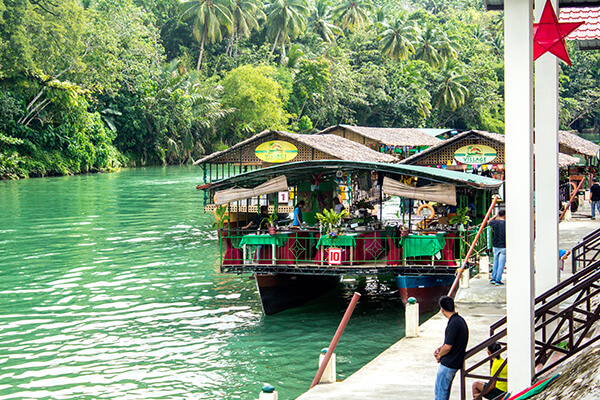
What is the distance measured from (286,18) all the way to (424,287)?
63547 mm

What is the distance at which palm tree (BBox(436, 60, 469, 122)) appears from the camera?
3140 inches

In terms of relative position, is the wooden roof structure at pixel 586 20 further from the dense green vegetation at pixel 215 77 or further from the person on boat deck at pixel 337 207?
the dense green vegetation at pixel 215 77

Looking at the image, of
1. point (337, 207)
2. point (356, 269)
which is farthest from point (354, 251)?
point (337, 207)

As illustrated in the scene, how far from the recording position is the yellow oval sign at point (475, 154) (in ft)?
83.1

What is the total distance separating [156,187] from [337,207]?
32.5 metres

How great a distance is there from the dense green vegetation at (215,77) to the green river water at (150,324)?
1027 inches

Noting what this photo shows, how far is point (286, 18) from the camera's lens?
251 ft

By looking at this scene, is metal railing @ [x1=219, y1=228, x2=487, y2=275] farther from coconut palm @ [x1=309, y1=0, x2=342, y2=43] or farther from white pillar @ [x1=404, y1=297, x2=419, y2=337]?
coconut palm @ [x1=309, y1=0, x2=342, y2=43]

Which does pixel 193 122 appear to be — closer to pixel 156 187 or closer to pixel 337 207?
pixel 156 187

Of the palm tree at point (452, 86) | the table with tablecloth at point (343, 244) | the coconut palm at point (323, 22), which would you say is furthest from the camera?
Answer: the coconut palm at point (323, 22)

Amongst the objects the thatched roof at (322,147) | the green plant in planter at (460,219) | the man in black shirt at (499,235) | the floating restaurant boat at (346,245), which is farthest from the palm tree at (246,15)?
the man in black shirt at (499,235)

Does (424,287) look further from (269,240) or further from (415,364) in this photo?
(415,364)

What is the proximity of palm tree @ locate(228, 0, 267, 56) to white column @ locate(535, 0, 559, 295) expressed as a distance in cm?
6572

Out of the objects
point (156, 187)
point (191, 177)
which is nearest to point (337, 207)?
point (156, 187)
